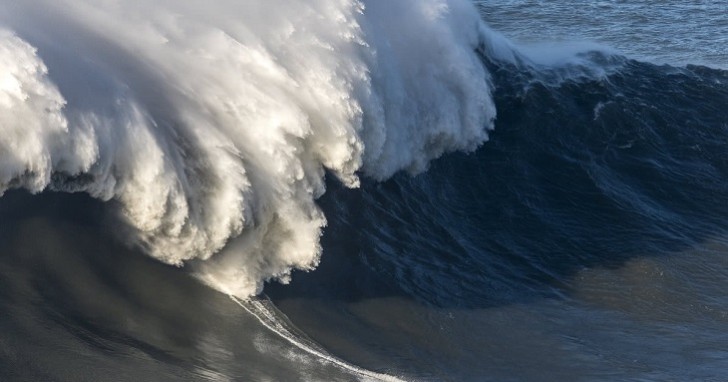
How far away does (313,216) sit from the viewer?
1137 centimetres

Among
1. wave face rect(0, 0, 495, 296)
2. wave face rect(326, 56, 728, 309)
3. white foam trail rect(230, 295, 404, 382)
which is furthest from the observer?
wave face rect(326, 56, 728, 309)

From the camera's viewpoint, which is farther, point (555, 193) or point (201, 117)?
point (555, 193)

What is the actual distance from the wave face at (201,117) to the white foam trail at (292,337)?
0.16m

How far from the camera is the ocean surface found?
9.86 meters

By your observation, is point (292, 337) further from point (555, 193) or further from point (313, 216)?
point (555, 193)

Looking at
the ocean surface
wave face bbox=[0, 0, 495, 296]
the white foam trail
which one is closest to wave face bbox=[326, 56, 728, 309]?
the ocean surface

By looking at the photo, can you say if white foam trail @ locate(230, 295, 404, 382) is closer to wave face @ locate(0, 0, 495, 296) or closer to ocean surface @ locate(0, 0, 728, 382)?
ocean surface @ locate(0, 0, 728, 382)

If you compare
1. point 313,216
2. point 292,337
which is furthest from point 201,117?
point 292,337

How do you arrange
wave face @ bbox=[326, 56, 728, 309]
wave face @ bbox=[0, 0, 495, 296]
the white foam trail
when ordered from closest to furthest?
wave face @ bbox=[0, 0, 495, 296] → the white foam trail → wave face @ bbox=[326, 56, 728, 309]

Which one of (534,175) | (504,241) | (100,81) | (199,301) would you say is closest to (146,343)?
(199,301)

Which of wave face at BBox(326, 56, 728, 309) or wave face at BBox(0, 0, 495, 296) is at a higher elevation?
wave face at BBox(0, 0, 495, 296)

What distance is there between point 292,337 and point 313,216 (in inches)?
54.5

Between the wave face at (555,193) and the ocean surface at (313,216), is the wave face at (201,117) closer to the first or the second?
the ocean surface at (313,216)

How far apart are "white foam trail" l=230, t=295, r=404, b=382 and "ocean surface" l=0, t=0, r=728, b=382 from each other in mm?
24
